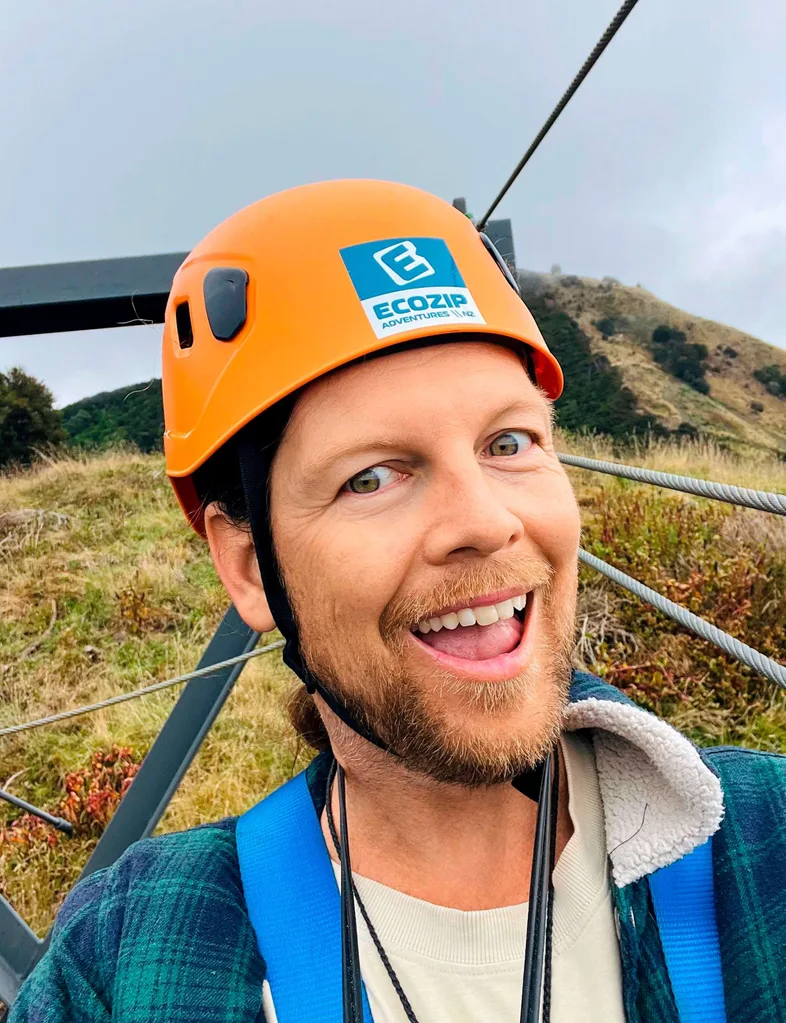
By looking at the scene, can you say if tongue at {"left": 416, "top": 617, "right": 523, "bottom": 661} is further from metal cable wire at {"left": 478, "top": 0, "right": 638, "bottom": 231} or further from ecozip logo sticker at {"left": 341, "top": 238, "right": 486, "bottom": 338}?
metal cable wire at {"left": 478, "top": 0, "right": 638, "bottom": 231}

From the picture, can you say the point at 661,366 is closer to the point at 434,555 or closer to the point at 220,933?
the point at 434,555

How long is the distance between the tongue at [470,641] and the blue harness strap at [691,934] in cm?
45

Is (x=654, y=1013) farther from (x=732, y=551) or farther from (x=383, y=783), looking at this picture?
(x=732, y=551)

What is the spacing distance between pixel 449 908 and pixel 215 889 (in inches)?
18.4

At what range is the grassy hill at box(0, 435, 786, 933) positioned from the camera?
3789 millimetres

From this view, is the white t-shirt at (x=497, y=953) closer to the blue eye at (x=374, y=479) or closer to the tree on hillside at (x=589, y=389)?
A: the blue eye at (x=374, y=479)

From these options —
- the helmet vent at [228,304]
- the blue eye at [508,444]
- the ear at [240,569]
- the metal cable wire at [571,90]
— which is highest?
the metal cable wire at [571,90]

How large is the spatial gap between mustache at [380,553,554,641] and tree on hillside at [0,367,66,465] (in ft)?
42.6

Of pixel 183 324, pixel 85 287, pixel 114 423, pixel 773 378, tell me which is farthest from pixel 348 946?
pixel 773 378

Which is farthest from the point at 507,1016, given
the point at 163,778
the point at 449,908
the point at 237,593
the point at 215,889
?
the point at 163,778

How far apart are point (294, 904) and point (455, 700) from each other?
0.55 m

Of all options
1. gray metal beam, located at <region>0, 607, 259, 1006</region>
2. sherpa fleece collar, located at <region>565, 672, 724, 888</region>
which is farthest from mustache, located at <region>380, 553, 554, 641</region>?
gray metal beam, located at <region>0, 607, 259, 1006</region>

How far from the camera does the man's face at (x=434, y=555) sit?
1.12 meters

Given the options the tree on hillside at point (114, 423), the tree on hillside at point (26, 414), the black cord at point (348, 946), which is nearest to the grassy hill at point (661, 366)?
the tree on hillside at point (114, 423)
